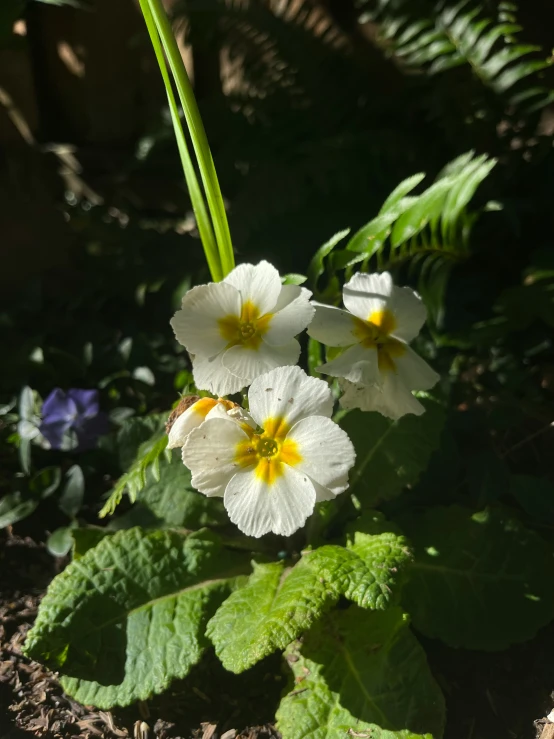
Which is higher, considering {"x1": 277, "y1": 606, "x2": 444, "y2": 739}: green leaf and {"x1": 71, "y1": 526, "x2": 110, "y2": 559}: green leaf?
{"x1": 71, "y1": 526, "x2": 110, "y2": 559}: green leaf

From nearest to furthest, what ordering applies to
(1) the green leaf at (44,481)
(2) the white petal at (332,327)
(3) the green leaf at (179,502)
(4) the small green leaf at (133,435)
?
(2) the white petal at (332,327) → (3) the green leaf at (179,502) → (4) the small green leaf at (133,435) → (1) the green leaf at (44,481)

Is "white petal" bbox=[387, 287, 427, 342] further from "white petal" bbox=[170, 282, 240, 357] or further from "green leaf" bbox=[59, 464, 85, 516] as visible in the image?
"green leaf" bbox=[59, 464, 85, 516]

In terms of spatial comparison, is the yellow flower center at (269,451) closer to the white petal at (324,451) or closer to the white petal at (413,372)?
the white petal at (324,451)

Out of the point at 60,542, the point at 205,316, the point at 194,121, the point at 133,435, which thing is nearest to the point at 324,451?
the point at 205,316

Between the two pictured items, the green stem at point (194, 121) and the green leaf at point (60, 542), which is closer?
the green stem at point (194, 121)

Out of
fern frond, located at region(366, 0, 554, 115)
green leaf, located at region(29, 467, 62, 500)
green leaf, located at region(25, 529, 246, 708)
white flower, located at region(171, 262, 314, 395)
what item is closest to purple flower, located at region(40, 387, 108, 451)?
green leaf, located at region(29, 467, 62, 500)

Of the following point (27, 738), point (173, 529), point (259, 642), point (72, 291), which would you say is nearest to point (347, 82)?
point (72, 291)

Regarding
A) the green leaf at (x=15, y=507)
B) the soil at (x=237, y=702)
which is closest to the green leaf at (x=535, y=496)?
the soil at (x=237, y=702)
